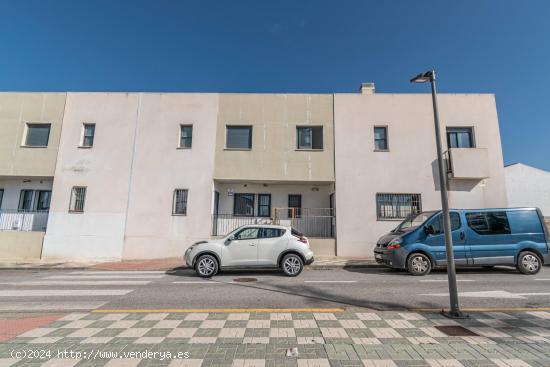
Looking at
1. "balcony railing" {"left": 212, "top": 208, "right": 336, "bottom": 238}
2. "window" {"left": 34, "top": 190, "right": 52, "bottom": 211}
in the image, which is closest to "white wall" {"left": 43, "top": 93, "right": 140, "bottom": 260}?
"window" {"left": 34, "top": 190, "right": 52, "bottom": 211}

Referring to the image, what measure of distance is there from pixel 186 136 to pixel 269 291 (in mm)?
10870

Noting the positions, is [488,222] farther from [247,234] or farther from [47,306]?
[47,306]

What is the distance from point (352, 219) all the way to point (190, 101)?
11.0 m

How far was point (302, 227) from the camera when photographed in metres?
14.6

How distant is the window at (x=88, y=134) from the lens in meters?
14.9

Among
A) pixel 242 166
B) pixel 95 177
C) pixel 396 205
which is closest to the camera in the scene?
pixel 396 205

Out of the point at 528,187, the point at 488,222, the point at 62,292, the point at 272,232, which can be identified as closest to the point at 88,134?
the point at 62,292

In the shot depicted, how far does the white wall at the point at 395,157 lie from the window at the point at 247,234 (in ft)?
20.0

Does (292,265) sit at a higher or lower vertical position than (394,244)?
lower

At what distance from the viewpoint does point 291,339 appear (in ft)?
12.6

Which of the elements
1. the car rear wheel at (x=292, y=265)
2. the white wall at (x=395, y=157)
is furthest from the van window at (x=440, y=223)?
the car rear wheel at (x=292, y=265)

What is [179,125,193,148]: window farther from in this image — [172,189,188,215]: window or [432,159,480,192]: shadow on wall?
[432,159,480,192]: shadow on wall

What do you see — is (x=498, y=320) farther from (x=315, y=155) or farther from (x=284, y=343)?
(x=315, y=155)

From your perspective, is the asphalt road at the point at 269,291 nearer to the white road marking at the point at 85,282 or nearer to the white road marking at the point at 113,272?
the white road marking at the point at 85,282
